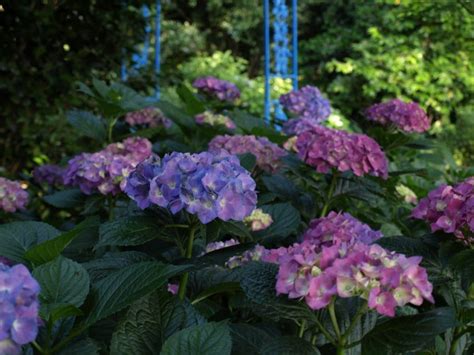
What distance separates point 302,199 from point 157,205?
993 mm

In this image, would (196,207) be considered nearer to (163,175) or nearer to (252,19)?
(163,175)

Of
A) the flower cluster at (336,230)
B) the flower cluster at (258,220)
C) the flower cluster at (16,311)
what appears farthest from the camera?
the flower cluster at (258,220)

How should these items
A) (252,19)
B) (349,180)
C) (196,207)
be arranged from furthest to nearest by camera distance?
(252,19)
(349,180)
(196,207)

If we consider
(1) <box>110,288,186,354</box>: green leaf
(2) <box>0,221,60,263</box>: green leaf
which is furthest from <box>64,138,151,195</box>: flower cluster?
(1) <box>110,288,186,354</box>: green leaf

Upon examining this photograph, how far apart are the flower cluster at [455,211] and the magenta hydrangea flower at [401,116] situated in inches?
59.2

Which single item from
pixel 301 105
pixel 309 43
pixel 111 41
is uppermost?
pixel 111 41

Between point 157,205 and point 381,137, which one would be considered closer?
point 157,205

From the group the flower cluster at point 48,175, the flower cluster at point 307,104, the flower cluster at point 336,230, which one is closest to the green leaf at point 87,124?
the flower cluster at point 48,175

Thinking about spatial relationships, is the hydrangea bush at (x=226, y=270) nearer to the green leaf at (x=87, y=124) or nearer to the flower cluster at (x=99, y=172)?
the flower cluster at (x=99, y=172)

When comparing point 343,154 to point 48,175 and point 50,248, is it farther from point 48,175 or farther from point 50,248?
point 48,175

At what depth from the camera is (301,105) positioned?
11.5 ft

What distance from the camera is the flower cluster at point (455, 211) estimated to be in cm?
126

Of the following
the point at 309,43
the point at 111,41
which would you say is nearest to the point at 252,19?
the point at 309,43

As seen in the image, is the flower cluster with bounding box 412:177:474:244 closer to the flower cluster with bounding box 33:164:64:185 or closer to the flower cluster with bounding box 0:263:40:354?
the flower cluster with bounding box 0:263:40:354
